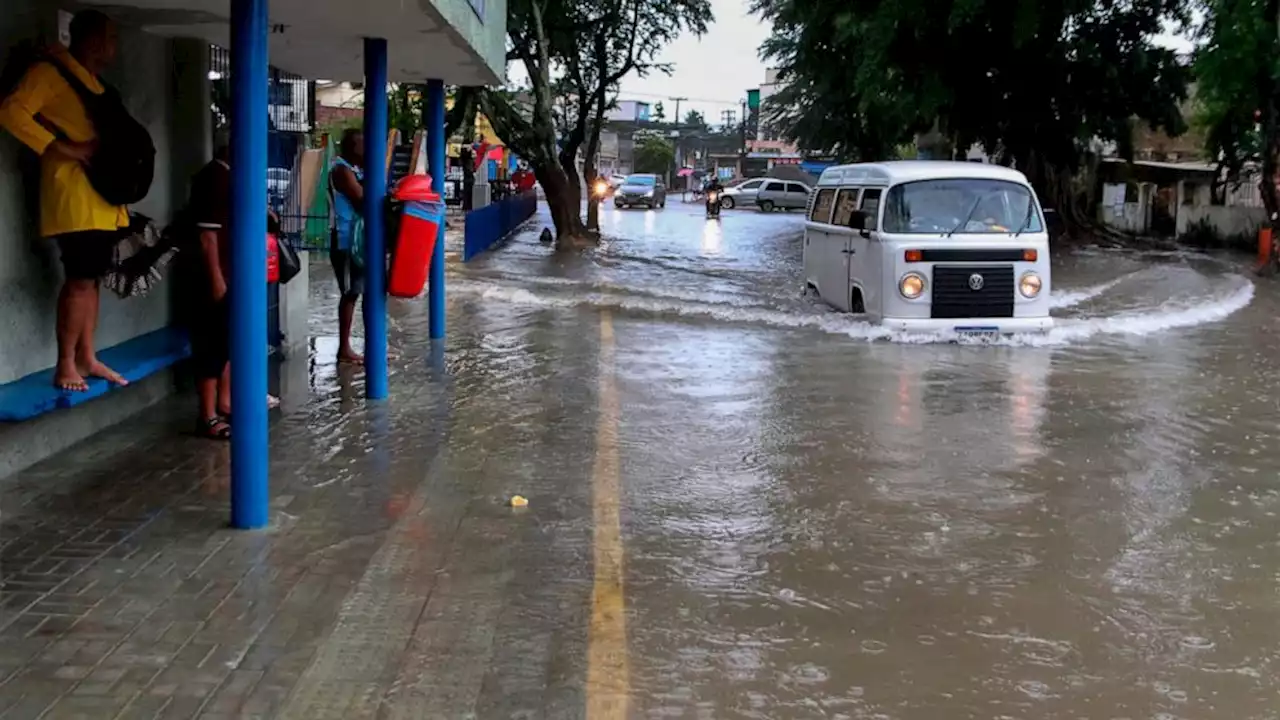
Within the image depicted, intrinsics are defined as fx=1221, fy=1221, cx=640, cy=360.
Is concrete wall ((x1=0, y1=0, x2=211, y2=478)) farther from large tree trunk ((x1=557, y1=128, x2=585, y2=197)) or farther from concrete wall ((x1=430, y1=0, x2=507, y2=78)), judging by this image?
large tree trunk ((x1=557, y1=128, x2=585, y2=197))

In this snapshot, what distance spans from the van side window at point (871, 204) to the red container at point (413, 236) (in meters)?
6.01

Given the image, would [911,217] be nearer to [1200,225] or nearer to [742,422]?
[742,422]

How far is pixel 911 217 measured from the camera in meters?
12.8

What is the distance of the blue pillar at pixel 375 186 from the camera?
837cm

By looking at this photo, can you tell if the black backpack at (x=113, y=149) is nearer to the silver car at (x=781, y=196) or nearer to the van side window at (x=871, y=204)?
the van side window at (x=871, y=204)

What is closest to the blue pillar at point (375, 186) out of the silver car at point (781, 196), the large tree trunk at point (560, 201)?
the large tree trunk at point (560, 201)

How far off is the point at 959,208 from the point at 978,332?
1389 mm

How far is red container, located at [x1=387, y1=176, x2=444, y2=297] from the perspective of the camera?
8.37m

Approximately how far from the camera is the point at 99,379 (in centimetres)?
648

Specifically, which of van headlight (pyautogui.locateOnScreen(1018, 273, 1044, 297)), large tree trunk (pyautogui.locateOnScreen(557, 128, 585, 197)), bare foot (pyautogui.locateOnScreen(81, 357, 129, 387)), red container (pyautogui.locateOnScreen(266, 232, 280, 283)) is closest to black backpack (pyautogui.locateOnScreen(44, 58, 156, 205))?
bare foot (pyautogui.locateOnScreen(81, 357, 129, 387))

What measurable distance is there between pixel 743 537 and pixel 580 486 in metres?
1.20

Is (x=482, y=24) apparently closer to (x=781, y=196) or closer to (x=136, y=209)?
(x=136, y=209)

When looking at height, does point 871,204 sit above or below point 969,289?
above

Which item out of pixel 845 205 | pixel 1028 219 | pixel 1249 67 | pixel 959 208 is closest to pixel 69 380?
pixel 959 208
